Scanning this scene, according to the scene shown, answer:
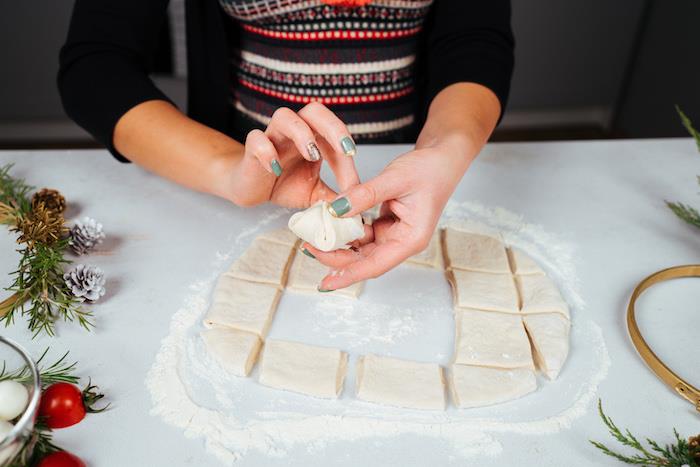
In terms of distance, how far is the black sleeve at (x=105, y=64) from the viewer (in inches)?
46.1

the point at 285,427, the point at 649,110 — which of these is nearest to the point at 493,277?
the point at 285,427

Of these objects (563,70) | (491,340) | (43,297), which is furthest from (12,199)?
(563,70)

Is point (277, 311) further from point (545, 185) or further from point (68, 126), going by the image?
point (68, 126)

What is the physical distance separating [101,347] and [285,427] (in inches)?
11.9

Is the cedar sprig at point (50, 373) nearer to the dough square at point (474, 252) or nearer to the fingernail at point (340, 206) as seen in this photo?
the fingernail at point (340, 206)

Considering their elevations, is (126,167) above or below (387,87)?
below

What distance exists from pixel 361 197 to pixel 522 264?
1.31 feet

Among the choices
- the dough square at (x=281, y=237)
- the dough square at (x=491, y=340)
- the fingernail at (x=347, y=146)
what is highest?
the fingernail at (x=347, y=146)

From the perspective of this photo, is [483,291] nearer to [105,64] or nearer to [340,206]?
[340,206]

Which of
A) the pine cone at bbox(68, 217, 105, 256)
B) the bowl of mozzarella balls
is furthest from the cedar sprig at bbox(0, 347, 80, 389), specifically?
the pine cone at bbox(68, 217, 105, 256)

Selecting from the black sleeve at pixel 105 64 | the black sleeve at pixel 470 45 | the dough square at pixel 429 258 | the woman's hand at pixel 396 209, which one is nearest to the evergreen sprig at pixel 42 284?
the black sleeve at pixel 105 64

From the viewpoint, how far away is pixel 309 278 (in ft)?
3.42

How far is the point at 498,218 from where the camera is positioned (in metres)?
1.21

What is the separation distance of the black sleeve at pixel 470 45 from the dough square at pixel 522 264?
1.21 feet
